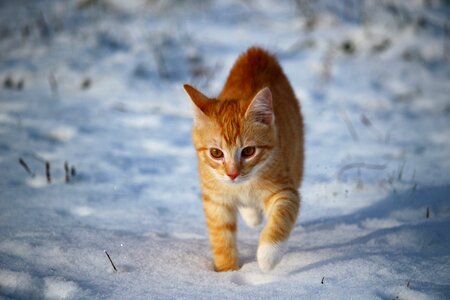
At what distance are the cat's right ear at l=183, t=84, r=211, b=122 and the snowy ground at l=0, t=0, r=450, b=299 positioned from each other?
71 centimetres

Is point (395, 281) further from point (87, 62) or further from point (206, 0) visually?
point (206, 0)

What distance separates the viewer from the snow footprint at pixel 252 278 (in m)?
2.08

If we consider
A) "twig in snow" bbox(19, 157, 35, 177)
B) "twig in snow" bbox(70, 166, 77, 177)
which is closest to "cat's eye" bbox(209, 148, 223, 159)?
"twig in snow" bbox(70, 166, 77, 177)

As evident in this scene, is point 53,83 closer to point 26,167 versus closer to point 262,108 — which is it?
point 26,167

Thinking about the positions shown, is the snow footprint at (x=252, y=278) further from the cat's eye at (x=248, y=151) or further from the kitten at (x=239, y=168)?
the cat's eye at (x=248, y=151)

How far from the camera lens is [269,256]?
81.5 inches

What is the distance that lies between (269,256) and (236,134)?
679mm

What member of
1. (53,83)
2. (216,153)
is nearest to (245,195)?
(216,153)

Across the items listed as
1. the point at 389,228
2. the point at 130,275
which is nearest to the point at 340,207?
the point at 389,228

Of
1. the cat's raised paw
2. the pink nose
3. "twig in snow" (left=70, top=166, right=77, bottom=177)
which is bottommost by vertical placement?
"twig in snow" (left=70, top=166, right=77, bottom=177)

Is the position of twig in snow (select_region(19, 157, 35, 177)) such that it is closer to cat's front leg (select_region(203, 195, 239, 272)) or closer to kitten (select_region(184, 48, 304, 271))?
kitten (select_region(184, 48, 304, 271))

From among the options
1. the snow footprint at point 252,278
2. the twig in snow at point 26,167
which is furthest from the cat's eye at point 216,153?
the twig in snow at point 26,167

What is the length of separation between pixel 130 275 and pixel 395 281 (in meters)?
1.16

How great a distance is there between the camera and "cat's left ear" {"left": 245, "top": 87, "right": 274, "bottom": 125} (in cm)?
235
